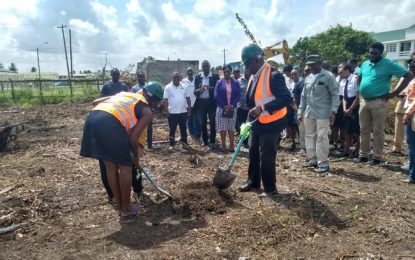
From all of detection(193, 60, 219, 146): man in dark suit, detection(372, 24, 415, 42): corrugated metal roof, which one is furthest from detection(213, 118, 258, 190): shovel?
detection(372, 24, 415, 42): corrugated metal roof

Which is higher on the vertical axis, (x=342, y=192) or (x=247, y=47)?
(x=247, y=47)

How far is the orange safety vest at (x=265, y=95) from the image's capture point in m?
4.48

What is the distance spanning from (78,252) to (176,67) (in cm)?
2077

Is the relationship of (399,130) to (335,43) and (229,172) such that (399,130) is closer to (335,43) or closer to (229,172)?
(229,172)

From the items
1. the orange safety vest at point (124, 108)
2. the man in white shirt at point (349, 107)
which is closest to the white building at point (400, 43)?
the man in white shirt at point (349, 107)

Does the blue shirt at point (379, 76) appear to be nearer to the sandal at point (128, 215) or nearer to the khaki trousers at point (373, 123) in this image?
the khaki trousers at point (373, 123)

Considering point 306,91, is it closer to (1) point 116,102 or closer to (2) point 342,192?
(2) point 342,192

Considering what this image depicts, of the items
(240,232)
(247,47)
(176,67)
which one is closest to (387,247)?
(240,232)

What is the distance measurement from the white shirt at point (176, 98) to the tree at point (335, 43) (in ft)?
94.7

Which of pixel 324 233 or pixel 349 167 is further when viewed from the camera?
pixel 349 167

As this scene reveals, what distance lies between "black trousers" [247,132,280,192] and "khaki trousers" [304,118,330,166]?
1.54 meters

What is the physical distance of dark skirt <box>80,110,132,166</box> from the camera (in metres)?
3.70

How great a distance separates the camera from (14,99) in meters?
20.9

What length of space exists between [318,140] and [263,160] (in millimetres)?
1792
